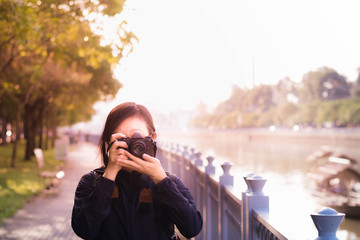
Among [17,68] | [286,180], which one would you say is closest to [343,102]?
[286,180]

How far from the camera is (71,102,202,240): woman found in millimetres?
2256

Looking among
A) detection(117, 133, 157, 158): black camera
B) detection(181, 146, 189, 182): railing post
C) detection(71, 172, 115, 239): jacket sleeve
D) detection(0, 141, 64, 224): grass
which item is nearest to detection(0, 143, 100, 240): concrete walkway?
detection(0, 141, 64, 224): grass

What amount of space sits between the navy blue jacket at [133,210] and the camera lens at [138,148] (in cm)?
15

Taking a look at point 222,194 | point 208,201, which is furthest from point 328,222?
A: point 208,201

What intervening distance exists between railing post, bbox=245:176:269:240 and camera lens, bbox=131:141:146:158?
2.61 feet

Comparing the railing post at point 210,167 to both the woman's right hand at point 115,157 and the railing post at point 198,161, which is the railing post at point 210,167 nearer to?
the railing post at point 198,161

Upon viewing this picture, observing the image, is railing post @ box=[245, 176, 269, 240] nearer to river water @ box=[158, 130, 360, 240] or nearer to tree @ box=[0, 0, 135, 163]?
river water @ box=[158, 130, 360, 240]

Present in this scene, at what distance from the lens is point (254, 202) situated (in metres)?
2.85

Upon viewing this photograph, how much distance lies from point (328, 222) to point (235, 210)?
206 centimetres

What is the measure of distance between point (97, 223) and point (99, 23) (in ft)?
25.7

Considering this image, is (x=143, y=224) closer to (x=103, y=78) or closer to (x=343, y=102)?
(x=103, y=78)

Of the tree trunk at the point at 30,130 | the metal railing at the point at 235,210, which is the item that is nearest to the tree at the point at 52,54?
the tree trunk at the point at 30,130

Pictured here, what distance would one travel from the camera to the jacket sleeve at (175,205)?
7.54 ft

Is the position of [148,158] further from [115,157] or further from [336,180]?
[336,180]
